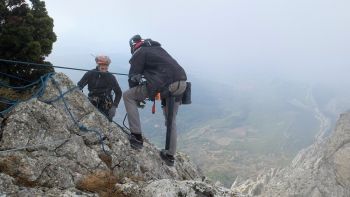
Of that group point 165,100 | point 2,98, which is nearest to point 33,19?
point 2,98

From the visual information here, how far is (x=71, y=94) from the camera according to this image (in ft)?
46.3

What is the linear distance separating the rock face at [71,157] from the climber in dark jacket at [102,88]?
1982 mm

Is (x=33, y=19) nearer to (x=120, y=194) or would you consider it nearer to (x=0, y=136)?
(x=0, y=136)

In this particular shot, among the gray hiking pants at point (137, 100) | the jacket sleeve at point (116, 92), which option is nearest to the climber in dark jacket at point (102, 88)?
the jacket sleeve at point (116, 92)

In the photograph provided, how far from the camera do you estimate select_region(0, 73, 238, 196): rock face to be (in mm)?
10070

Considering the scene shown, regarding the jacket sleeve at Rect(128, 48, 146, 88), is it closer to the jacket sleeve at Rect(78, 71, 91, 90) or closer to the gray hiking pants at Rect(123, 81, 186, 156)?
the gray hiking pants at Rect(123, 81, 186, 156)

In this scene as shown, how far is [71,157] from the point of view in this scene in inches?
461

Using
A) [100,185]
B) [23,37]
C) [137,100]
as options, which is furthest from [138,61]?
[23,37]

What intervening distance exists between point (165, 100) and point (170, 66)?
1286 mm

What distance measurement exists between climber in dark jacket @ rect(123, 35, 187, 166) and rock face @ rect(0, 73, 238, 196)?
1094mm

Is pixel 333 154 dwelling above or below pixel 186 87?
below

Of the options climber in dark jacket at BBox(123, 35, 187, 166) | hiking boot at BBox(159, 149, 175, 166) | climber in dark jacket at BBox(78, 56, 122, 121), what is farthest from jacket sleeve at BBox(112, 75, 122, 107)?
hiking boot at BBox(159, 149, 175, 166)

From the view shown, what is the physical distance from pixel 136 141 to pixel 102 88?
3.16 metres

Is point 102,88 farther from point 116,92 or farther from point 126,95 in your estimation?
point 126,95
